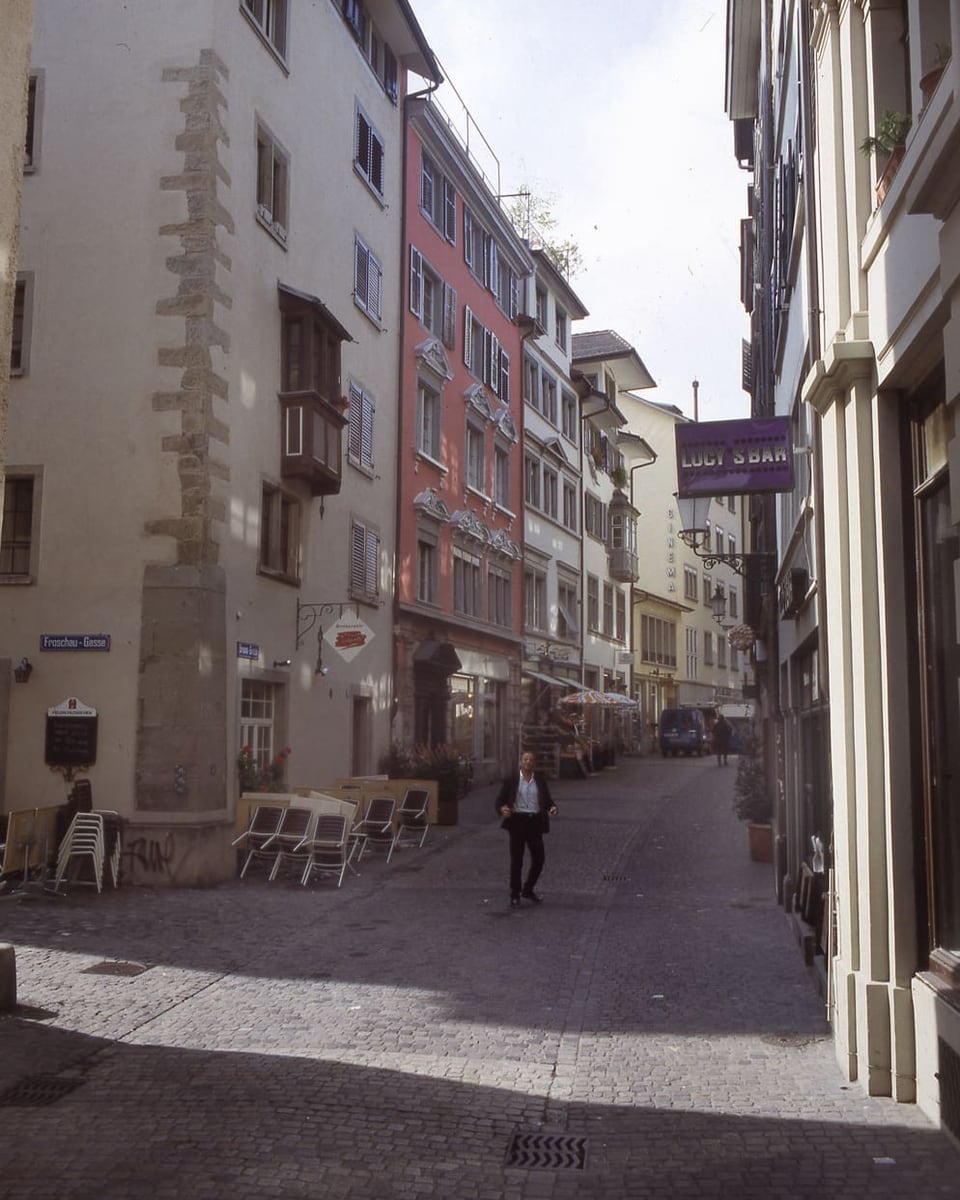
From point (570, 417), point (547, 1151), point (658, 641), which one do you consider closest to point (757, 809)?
point (547, 1151)

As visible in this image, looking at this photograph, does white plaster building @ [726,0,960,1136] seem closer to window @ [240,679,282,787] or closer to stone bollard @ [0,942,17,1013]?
stone bollard @ [0,942,17,1013]

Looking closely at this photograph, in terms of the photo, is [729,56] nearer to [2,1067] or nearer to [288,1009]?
[288,1009]

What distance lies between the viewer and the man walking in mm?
12969

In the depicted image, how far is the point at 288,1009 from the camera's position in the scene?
848cm

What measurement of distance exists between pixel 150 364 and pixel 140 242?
5.54 ft

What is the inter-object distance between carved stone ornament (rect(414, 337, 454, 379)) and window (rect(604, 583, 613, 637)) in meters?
18.5

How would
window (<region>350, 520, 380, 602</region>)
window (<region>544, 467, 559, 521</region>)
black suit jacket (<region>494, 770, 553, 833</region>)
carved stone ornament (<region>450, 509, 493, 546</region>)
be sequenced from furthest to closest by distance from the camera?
1. window (<region>544, 467, 559, 521</region>)
2. carved stone ornament (<region>450, 509, 493, 546</region>)
3. window (<region>350, 520, 380, 602</region>)
4. black suit jacket (<region>494, 770, 553, 833</region>)

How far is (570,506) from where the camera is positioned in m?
40.5

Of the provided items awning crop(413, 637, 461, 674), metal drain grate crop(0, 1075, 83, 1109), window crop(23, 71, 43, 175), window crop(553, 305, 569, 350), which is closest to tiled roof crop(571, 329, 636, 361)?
window crop(553, 305, 569, 350)

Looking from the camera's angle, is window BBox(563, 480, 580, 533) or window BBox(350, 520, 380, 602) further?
window BBox(563, 480, 580, 533)

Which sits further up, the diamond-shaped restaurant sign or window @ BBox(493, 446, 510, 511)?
window @ BBox(493, 446, 510, 511)

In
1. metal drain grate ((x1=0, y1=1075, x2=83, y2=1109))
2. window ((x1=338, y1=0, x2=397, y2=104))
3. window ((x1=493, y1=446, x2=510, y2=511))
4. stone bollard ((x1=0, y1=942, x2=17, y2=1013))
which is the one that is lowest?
metal drain grate ((x1=0, y1=1075, x2=83, y2=1109))

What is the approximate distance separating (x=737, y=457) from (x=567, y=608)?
28804 mm

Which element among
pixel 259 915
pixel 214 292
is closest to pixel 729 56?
pixel 214 292
